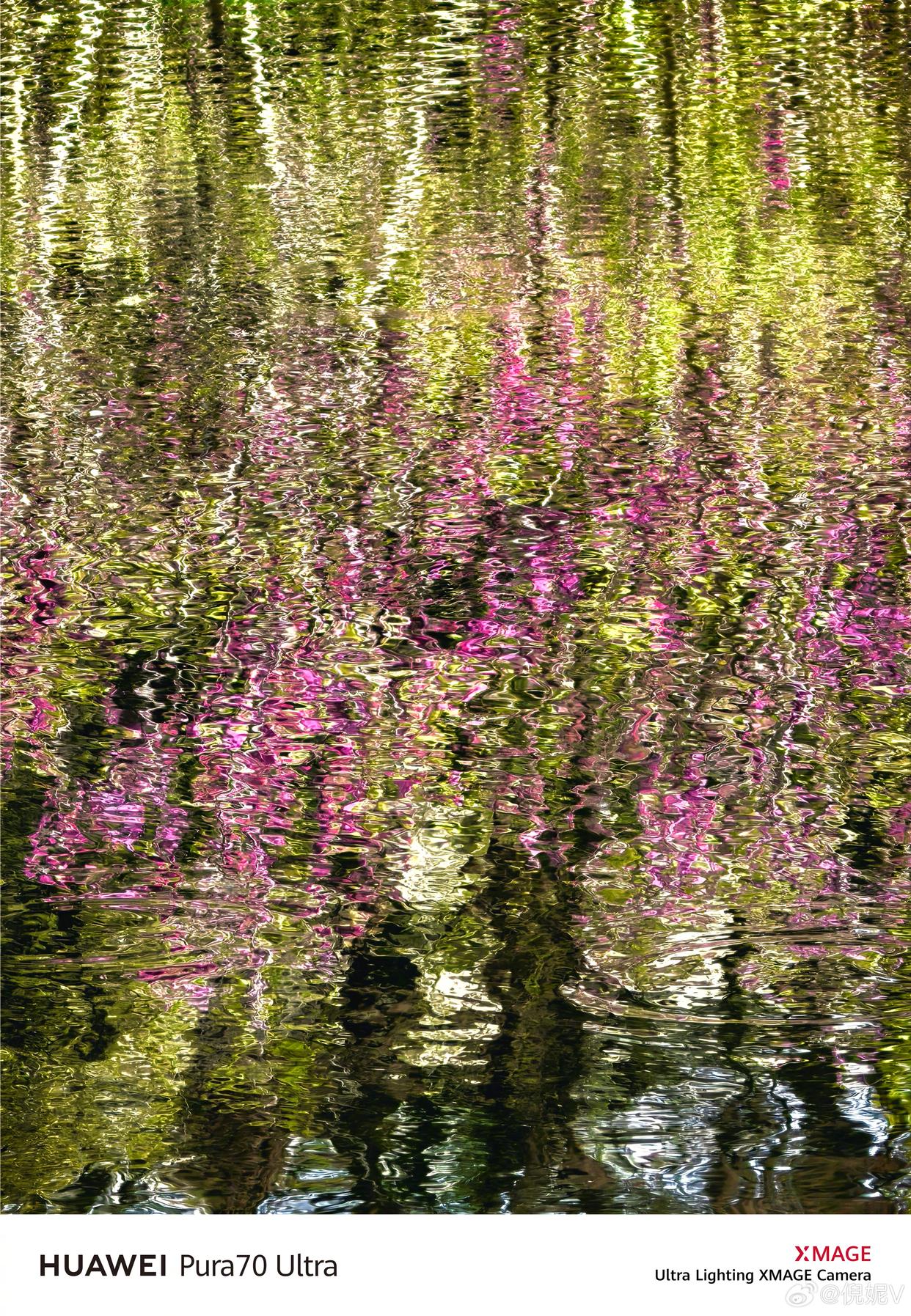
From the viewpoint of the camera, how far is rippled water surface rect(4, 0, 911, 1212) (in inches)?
28.4

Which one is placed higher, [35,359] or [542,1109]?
[35,359]

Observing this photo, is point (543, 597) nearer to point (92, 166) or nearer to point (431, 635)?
point (431, 635)

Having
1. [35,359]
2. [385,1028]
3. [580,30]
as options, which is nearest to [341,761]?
[385,1028]

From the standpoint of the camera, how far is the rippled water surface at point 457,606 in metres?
0.72

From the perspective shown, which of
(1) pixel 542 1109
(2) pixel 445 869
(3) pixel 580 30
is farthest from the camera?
(3) pixel 580 30

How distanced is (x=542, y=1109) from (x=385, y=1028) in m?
0.09

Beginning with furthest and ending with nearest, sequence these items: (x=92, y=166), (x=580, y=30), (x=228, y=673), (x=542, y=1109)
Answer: (x=580, y=30) → (x=92, y=166) → (x=228, y=673) → (x=542, y=1109)

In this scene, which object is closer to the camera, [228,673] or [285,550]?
[228,673]

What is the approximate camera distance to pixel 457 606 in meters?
1.03

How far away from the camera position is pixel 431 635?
3.31 ft
